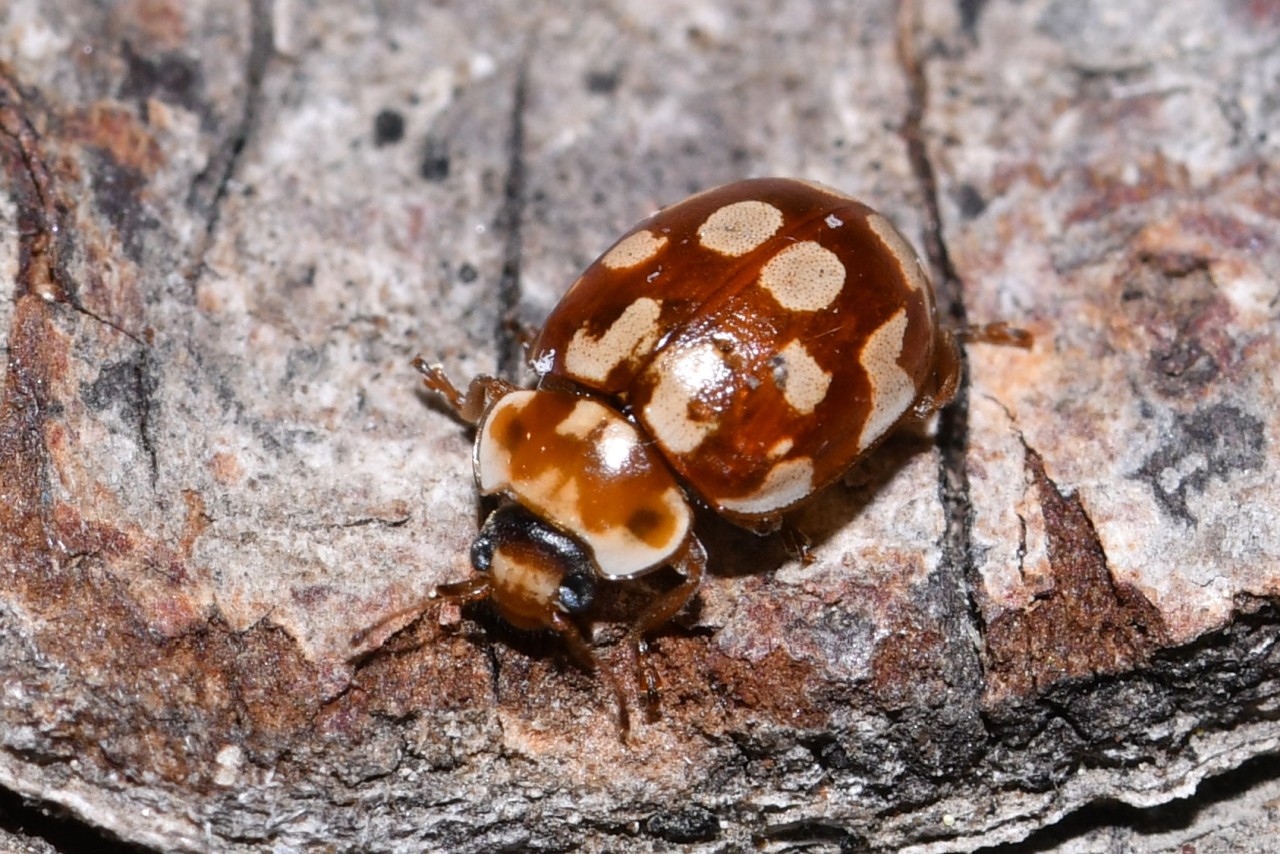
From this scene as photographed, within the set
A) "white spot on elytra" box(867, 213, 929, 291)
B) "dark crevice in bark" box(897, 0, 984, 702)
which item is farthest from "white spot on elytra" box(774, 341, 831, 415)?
"dark crevice in bark" box(897, 0, 984, 702)

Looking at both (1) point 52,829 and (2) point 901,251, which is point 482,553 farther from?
(2) point 901,251

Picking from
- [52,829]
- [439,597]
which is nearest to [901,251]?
[439,597]

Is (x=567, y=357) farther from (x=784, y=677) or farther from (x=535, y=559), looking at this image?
(x=784, y=677)

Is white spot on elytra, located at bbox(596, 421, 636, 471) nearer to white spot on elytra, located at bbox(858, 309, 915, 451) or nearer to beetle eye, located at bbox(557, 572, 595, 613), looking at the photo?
beetle eye, located at bbox(557, 572, 595, 613)

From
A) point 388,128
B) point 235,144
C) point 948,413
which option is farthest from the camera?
point 388,128

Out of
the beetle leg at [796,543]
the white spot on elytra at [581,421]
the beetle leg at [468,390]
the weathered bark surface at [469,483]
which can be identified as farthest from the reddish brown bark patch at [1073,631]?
the beetle leg at [468,390]
